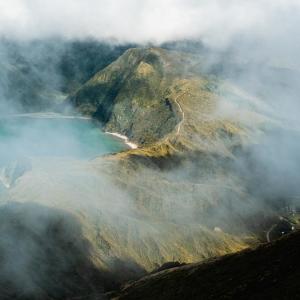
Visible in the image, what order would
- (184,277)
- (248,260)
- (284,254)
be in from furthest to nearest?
(184,277), (248,260), (284,254)

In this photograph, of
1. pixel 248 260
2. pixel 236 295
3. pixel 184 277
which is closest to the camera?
pixel 236 295

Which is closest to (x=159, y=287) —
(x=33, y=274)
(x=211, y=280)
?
(x=211, y=280)

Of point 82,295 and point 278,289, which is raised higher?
point 278,289

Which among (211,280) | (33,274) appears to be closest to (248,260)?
(211,280)

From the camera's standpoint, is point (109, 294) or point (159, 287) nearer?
point (159, 287)

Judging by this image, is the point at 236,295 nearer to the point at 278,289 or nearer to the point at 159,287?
the point at 278,289

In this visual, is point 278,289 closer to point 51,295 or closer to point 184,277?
point 184,277
